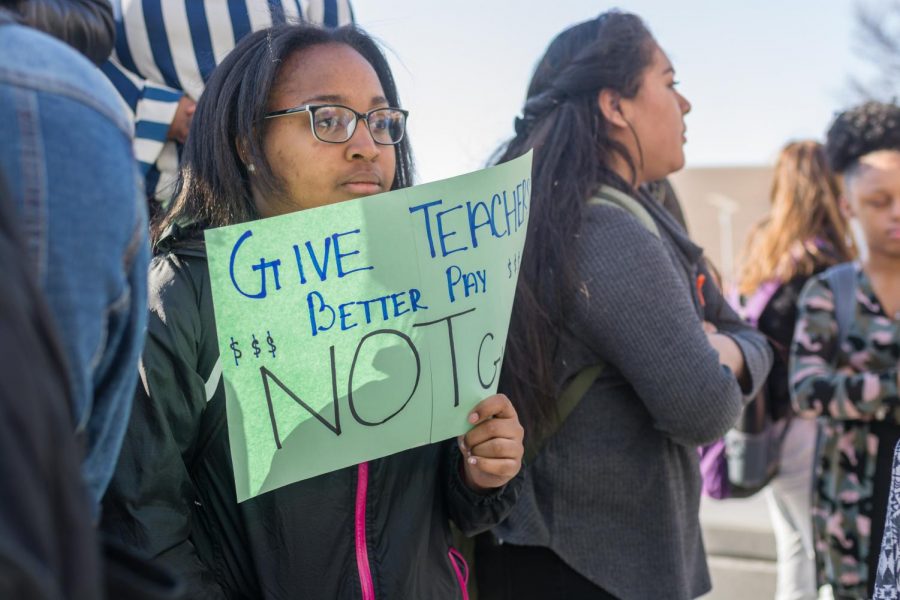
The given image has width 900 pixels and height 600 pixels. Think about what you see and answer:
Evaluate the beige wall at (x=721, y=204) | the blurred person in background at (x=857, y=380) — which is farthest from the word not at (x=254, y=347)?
the beige wall at (x=721, y=204)

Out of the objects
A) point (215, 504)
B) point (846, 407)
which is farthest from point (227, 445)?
point (846, 407)

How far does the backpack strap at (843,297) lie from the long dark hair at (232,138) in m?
2.16

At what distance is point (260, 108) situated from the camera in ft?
5.62

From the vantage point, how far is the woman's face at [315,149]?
1716 mm

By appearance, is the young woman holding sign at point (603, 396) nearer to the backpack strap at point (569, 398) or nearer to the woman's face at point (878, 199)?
the backpack strap at point (569, 398)

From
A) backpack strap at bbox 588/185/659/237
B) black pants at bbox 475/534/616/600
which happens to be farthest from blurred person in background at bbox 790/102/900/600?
black pants at bbox 475/534/616/600

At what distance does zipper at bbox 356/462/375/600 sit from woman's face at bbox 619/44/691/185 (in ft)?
3.89

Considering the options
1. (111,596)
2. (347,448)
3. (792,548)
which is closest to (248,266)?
(347,448)

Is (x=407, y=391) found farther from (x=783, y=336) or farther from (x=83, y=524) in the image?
(x=783, y=336)

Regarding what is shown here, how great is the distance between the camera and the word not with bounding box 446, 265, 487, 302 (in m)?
1.55

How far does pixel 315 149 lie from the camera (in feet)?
5.61

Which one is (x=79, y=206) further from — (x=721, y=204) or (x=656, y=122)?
(x=721, y=204)

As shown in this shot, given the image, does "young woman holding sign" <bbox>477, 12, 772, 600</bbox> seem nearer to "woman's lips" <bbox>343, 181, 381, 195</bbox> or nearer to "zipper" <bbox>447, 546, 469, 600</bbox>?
"zipper" <bbox>447, 546, 469, 600</bbox>

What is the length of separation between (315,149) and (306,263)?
0.38 metres
